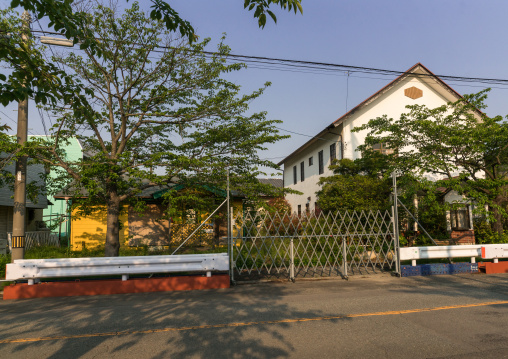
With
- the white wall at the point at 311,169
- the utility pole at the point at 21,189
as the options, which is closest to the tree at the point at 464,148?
the white wall at the point at 311,169

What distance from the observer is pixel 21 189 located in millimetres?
9500

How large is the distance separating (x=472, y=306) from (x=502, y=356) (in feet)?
9.17

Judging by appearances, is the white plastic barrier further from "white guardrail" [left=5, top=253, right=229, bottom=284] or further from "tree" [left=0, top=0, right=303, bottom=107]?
"tree" [left=0, top=0, right=303, bottom=107]

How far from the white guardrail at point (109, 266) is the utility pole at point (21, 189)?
2.84 feet

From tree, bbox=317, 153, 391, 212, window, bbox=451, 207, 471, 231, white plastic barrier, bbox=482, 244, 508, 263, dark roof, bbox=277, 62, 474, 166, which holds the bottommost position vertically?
white plastic barrier, bbox=482, 244, 508, 263

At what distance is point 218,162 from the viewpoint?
11.8m

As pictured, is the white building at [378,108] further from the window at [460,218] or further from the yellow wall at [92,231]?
the yellow wall at [92,231]

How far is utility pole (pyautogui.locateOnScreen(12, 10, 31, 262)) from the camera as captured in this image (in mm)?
9188

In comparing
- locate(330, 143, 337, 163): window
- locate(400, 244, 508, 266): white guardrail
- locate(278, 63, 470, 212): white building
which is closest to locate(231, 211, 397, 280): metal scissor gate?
locate(400, 244, 508, 266): white guardrail

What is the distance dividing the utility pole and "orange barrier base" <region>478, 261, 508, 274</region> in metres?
13.5

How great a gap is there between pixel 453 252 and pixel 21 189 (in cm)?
1279

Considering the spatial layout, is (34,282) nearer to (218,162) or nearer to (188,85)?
(218,162)

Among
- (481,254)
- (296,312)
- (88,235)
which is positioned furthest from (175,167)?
(481,254)

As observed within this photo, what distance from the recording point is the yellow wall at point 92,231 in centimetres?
1683
